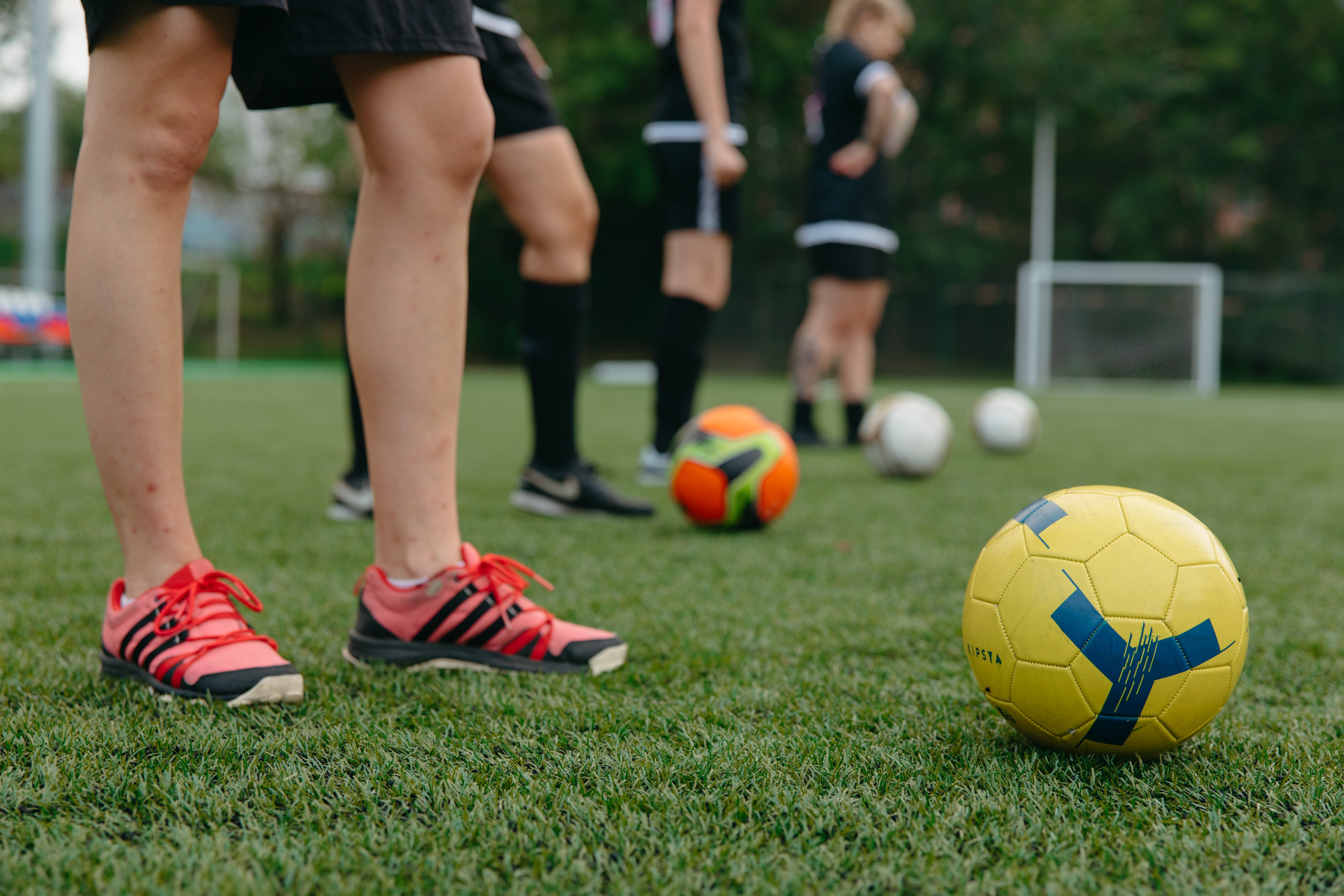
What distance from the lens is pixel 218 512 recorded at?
3174 millimetres

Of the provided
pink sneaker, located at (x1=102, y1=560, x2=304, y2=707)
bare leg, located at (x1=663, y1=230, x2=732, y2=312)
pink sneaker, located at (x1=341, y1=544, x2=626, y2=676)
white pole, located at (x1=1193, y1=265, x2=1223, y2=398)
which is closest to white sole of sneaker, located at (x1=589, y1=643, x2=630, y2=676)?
pink sneaker, located at (x1=341, y1=544, x2=626, y2=676)

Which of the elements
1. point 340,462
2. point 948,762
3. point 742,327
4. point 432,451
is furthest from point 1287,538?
point 742,327

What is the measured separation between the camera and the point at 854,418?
568cm

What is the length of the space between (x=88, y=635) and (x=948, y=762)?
4.54 ft

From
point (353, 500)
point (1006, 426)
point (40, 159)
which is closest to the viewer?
point (353, 500)

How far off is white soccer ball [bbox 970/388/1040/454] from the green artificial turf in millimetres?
2479

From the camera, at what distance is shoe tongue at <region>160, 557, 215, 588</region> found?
1572 mm

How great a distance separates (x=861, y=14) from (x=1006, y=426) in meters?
2.21

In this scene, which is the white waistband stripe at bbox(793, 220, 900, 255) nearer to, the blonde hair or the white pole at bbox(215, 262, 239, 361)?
the blonde hair

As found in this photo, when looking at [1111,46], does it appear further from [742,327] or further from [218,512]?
[218,512]

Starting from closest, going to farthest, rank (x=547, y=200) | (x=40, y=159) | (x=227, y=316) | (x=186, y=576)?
(x=186, y=576), (x=547, y=200), (x=40, y=159), (x=227, y=316)

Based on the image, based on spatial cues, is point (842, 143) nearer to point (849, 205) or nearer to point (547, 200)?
point (849, 205)

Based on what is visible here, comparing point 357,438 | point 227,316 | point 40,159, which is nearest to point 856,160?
point 357,438

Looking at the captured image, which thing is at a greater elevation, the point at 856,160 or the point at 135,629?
the point at 856,160
